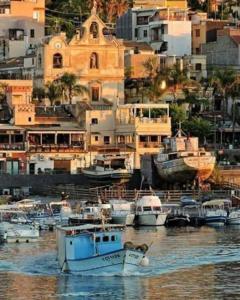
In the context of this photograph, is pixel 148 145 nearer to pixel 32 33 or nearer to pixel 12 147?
pixel 12 147

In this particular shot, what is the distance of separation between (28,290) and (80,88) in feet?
230

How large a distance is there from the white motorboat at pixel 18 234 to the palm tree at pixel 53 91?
45369 millimetres

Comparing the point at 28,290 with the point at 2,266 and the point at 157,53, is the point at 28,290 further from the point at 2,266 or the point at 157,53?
the point at 157,53

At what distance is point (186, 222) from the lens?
3893 inches

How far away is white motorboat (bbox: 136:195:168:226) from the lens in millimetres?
97938

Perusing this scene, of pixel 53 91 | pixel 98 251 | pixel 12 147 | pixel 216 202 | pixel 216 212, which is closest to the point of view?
pixel 98 251

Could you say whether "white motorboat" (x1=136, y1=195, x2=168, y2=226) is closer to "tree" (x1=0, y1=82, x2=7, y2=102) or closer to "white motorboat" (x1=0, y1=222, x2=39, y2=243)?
"white motorboat" (x1=0, y1=222, x2=39, y2=243)

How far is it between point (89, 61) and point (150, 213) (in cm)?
4272

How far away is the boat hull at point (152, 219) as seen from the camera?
3853 inches

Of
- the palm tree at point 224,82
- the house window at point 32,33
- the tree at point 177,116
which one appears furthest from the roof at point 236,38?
the house window at point 32,33

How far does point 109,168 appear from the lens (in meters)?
117

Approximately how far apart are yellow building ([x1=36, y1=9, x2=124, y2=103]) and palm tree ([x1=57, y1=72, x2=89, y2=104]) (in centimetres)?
244

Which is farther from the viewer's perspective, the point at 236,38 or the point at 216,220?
the point at 236,38

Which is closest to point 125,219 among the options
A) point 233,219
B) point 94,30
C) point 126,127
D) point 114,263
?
point 233,219
